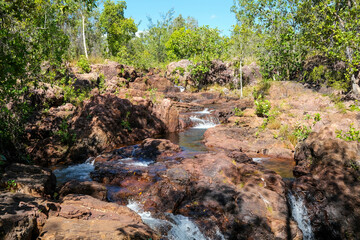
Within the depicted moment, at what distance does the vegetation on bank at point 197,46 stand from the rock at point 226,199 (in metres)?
4.88

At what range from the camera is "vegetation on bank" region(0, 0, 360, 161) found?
25.1 feet

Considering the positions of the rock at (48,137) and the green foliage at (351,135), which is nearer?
the green foliage at (351,135)

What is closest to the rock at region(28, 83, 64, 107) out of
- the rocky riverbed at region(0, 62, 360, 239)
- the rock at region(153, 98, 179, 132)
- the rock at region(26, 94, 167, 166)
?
the rocky riverbed at region(0, 62, 360, 239)

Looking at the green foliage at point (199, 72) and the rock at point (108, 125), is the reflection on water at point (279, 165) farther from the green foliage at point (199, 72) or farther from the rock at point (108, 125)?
the green foliage at point (199, 72)

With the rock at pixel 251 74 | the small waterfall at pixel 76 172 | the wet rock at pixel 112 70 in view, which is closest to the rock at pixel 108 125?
the small waterfall at pixel 76 172

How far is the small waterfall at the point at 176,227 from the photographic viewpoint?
493 centimetres

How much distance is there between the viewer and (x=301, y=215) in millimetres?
6219

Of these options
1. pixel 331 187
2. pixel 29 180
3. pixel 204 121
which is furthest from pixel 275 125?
pixel 29 180

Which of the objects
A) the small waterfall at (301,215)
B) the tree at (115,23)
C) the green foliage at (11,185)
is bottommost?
the small waterfall at (301,215)

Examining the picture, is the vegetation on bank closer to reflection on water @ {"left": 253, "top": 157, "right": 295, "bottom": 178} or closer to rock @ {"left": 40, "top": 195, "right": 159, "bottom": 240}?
reflection on water @ {"left": 253, "top": 157, "right": 295, "bottom": 178}

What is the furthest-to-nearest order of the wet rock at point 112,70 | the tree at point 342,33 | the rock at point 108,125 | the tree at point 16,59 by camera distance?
the wet rock at point 112,70, the tree at point 342,33, the rock at point 108,125, the tree at point 16,59

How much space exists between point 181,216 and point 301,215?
3356mm

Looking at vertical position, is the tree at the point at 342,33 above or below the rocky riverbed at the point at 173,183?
above

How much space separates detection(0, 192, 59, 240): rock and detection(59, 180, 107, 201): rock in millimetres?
1444
